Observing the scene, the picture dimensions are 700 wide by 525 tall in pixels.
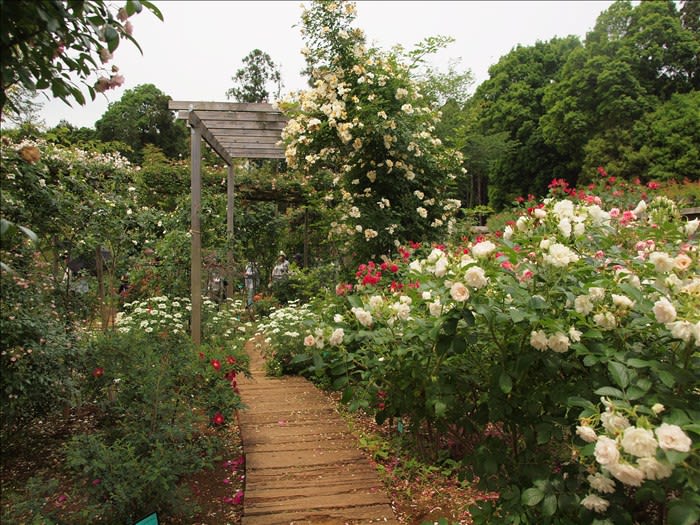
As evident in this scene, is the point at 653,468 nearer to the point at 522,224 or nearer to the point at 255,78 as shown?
the point at 522,224

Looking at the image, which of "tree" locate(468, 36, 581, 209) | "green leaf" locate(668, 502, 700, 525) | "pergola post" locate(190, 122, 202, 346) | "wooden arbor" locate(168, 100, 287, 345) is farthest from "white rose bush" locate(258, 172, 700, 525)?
"tree" locate(468, 36, 581, 209)

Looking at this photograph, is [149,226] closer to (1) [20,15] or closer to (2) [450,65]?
(1) [20,15]

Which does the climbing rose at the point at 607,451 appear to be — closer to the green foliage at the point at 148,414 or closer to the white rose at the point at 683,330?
the white rose at the point at 683,330

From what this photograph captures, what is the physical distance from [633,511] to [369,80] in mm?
4426

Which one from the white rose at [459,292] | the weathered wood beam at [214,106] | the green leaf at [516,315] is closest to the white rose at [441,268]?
the white rose at [459,292]


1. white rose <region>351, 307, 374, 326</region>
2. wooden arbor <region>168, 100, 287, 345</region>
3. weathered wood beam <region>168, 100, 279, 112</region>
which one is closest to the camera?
white rose <region>351, 307, 374, 326</region>

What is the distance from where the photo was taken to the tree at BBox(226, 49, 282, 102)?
26031 millimetres

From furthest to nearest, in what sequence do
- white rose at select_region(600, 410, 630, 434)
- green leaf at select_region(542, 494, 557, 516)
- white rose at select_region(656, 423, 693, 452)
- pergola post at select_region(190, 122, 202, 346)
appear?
pergola post at select_region(190, 122, 202, 346), green leaf at select_region(542, 494, 557, 516), white rose at select_region(600, 410, 630, 434), white rose at select_region(656, 423, 693, 452)

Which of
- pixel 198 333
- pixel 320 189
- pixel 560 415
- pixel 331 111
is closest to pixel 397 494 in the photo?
pixel 560 415

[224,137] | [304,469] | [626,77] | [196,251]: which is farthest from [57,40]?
[626,77]

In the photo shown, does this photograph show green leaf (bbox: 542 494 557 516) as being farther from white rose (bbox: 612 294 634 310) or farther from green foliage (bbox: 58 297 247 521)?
green foliage (bbox: 58 297 247 521)

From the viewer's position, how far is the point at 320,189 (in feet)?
24.4

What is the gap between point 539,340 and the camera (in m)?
1.37

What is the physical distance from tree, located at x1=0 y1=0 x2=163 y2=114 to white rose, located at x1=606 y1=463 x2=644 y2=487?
1.43 m
